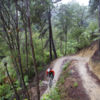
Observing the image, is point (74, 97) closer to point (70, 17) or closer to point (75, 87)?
point (75, 87)

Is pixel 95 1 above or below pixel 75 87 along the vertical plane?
above

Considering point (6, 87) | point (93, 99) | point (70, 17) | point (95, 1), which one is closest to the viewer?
point (93, 99)

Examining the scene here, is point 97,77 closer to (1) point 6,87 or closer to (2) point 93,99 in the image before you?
(2) point 93,99

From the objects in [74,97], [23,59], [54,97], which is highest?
[23,59]

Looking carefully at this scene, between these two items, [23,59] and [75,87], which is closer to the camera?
[75,87]

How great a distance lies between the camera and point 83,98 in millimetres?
4941

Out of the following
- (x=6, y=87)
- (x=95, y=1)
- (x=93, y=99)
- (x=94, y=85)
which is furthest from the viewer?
(x=95, y=1)

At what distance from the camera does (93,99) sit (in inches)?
185

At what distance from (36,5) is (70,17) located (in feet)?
30.4

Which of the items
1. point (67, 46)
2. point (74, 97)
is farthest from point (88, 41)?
point (74, 97)

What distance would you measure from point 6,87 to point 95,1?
13170 mm

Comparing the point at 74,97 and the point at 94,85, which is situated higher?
the point at 94,85

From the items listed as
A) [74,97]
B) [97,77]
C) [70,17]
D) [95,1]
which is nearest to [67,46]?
[70,17]

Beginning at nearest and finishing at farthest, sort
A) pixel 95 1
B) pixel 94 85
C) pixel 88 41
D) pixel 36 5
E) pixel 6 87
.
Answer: pixel 94 85, pixel 36 5, pixel 6 87, pixel 95 1, pixel 88 41
